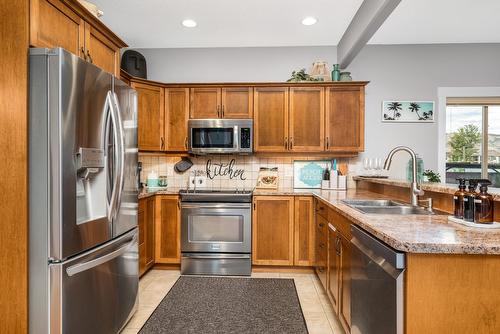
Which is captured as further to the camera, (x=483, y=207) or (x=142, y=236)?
(x=142, y=236)

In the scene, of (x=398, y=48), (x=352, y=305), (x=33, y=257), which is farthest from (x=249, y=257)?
(x=398, y=48)

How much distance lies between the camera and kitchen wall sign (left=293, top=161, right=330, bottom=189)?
12.0ft

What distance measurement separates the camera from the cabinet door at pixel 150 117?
3.24m

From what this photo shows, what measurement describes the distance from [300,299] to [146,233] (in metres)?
1.62

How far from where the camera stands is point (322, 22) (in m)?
3.03

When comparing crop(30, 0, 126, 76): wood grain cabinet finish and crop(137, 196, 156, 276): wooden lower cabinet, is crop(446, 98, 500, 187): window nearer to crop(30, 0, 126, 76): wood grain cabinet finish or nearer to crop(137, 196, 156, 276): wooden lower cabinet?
crop(137, 196, 156, 276): wooden lower cabinet

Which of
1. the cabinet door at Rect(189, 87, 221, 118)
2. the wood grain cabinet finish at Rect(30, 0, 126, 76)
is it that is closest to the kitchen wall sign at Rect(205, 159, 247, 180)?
the cabinet door at Rect(189, 87, 221, 118)

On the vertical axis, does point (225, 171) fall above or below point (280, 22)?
below

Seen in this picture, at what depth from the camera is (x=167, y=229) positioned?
3.18 m

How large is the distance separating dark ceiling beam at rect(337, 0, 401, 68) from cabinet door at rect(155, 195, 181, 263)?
245cm

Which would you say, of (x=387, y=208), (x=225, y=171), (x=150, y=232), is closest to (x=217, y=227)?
(x=150, y=232)

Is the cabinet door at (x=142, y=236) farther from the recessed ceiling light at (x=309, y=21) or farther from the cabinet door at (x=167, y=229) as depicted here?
the recessed ceiling light at (x=309, y=21)

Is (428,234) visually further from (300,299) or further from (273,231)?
(273,231)

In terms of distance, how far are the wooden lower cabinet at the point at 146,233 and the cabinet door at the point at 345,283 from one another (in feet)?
6.16
